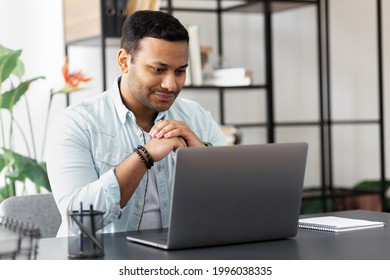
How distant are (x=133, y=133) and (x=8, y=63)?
1.09m

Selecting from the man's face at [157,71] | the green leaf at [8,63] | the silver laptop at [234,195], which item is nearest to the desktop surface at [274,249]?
the silver laptop at [234,195]

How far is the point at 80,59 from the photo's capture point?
3939 millimetres

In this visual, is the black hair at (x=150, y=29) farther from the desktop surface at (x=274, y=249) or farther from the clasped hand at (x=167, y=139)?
the desktop surface at (x=274, y=249)

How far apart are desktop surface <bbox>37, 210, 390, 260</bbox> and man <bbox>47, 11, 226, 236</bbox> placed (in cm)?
25

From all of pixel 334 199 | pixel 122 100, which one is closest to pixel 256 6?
pixel 334 199

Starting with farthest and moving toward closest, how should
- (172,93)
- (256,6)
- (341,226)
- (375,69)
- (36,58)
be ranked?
(375,69)
(256,6)
(36,58)
(172,93)
(341,226)

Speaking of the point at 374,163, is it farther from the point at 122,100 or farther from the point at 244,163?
the point at 244,163

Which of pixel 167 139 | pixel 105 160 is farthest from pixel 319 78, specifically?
pixel 167 139

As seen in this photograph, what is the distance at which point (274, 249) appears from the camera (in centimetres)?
166

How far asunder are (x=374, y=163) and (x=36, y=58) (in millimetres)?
2381

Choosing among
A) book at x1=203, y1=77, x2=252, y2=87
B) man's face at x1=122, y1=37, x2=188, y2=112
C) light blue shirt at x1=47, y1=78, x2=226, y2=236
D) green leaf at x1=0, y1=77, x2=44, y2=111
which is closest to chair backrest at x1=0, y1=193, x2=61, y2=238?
light blue shirt at x1=47, y1=78, x2=226, y2=236

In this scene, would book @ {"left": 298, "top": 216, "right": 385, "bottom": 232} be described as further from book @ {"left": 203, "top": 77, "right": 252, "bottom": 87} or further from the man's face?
book @ {"left": 203, "top": 77, "right": 252, "bottom": 87}

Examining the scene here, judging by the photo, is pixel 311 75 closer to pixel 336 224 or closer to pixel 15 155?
pixel 15 155

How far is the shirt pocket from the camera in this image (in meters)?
2.22
